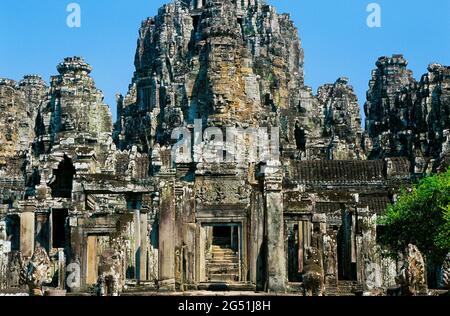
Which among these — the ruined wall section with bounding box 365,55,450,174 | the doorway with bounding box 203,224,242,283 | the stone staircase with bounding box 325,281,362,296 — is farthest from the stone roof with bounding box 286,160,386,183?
the stone staircase with bounding box 325,281,362,296

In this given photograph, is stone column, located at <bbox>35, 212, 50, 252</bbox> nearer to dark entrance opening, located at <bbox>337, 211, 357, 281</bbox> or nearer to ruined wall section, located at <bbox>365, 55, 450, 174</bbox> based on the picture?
dark entrance opening, located at <bbox>337, 211, 357, 281</bbox>

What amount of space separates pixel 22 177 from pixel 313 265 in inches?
1336

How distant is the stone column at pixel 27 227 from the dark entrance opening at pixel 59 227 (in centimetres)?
203

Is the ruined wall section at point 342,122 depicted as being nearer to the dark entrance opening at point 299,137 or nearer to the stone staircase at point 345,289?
the dark entrance opening at point 299,137

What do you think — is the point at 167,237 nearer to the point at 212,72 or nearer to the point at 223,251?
the point at 223,251

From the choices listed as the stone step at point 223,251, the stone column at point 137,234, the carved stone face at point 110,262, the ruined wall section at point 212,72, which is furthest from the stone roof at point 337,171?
the carved stone face at point 110,262

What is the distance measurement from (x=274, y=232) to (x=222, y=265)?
24.3ft

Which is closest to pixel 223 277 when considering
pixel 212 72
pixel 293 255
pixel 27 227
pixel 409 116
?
A: pixel 293 255

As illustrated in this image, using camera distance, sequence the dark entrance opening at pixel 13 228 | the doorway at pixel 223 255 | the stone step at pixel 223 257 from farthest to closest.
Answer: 1. the dark entrance opening at pixel 13 228
2. the stone step at pixel 223 257
3. the doorway at pixel 223 255

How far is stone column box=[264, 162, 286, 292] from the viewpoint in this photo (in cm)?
2744

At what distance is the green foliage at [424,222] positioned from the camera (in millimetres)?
33469

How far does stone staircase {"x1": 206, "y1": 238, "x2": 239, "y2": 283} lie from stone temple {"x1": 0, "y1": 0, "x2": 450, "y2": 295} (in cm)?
12

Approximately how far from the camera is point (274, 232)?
27828mm
